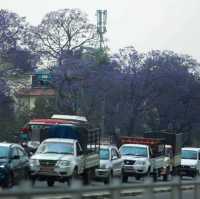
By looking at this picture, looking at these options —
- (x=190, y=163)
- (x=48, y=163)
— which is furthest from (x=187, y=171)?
(x=48, y=163)

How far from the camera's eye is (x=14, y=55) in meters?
59.2

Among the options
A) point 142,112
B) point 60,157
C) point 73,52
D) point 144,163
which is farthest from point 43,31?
point 60,157

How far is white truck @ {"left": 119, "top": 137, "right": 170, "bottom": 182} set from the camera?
3725cm

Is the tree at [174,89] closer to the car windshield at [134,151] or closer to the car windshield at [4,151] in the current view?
the car windshield at [134,151]

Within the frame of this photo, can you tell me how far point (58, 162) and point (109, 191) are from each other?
57.1 ft

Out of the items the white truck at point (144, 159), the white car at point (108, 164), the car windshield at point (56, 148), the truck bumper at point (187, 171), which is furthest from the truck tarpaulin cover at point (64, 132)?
the truck bumper at point (187, 171)

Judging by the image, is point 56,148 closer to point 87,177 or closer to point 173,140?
point 87,177

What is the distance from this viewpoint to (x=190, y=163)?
154 ft

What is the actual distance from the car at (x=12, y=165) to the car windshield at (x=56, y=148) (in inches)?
119

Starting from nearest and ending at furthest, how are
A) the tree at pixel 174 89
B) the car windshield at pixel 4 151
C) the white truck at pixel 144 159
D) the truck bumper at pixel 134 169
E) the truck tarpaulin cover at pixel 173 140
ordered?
the car windshield at pixel 4 151, the truck bumper at pixel 134 169, the white truck at pixel 144 159, the truck tarpaulin cover at pixel 173 140, the tree at pixel 174 89

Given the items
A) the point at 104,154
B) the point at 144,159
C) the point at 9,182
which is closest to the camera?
the point at 9,182

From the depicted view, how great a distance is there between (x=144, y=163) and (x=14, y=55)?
2439cm

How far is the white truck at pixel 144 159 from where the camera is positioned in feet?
122

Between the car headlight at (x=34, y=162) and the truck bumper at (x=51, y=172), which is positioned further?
the car headlight at (x=34, y=162)
